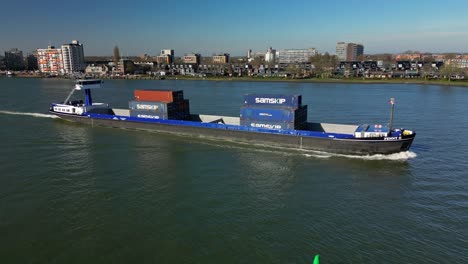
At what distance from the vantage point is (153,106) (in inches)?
1532

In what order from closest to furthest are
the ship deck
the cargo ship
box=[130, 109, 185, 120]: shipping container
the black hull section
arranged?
1. the black hull section
2. the cargo ship
3. the ship deck
4. box=[130, 109, 185, 120]: shipping container

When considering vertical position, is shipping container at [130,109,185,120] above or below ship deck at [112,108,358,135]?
above

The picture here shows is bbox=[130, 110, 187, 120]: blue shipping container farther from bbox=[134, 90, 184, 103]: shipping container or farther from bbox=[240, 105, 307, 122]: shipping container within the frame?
bbox=[240, 105, 307, 122]: shipping container

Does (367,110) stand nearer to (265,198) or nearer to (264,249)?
(265,198)

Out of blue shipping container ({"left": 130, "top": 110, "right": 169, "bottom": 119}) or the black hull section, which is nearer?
the black hull section

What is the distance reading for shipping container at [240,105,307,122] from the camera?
31422mm

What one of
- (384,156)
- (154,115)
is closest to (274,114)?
(384,156)

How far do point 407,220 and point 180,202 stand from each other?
1305 cm

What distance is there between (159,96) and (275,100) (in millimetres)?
15001

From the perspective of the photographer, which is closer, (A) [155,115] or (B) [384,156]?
(B) [384,156]

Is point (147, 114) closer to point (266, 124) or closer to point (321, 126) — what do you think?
point (266, 124)

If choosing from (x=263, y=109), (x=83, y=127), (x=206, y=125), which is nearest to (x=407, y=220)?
(x=263, y=109)

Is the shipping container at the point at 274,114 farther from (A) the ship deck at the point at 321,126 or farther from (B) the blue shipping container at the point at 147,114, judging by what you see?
(B) the blue shipping container at the point at 147,114

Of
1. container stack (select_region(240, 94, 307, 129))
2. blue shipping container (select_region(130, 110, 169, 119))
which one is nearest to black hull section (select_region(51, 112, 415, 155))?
blue shipping container (select_region(130, 110, 169, 119))
